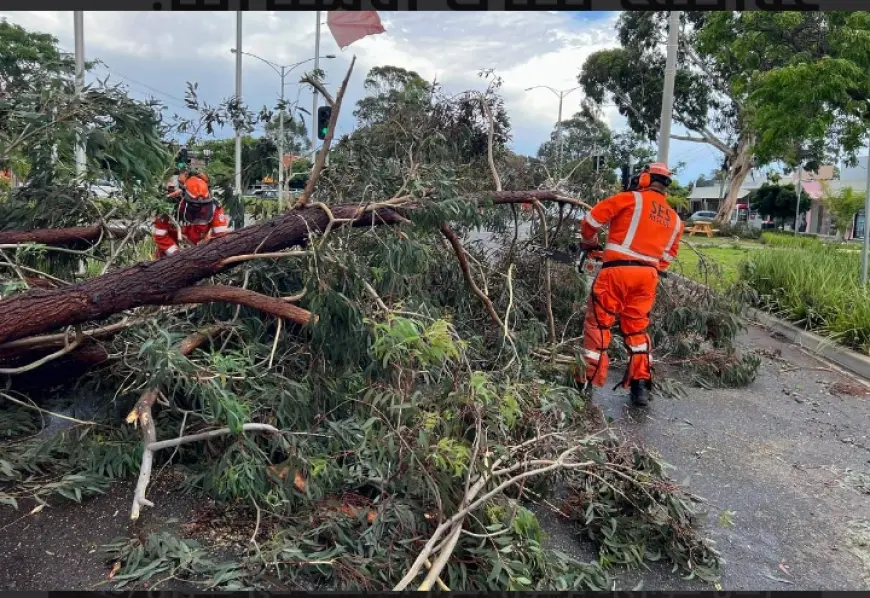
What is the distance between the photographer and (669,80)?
8867 mm

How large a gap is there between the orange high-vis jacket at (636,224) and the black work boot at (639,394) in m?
0.84

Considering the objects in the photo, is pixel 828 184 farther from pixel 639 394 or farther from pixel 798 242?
pixel 639 394

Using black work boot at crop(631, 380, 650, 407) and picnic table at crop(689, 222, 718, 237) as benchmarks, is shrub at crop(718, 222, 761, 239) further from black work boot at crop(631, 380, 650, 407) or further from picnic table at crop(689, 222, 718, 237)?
black work boot at crop(631, 380, 650, 407)

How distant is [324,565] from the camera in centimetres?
218

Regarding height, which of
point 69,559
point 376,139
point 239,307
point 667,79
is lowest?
point 69,559

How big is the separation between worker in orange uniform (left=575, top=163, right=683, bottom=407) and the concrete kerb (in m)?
1.13

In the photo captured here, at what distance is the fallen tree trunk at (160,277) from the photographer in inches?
112

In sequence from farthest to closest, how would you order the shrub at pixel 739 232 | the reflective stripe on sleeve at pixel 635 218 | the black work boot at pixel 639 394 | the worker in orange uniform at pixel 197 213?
the shrub at pixel 739 232 → the worker in orange uniform at pixel 197 213 → the black work boot at pixel 639 394 → the reflective stripe on sleeve at pixel 635 218

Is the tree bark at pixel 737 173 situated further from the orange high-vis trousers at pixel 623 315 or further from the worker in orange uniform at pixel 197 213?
the worker in orange uniform at pixel 197 213

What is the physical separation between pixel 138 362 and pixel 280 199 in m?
1.82

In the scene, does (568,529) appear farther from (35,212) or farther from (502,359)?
(35,212)

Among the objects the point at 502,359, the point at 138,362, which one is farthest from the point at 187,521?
the point at 502,359

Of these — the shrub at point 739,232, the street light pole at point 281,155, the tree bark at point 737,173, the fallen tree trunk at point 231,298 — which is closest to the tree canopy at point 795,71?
the street light pole at point 281,155

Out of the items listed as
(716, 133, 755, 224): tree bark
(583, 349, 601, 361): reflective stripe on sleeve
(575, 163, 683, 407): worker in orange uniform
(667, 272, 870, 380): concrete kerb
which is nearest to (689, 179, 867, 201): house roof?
(716, 133, 755, 224): tree bark
